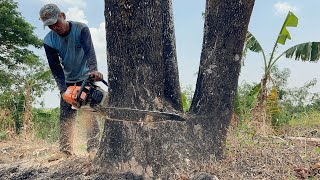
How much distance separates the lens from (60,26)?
4.71m

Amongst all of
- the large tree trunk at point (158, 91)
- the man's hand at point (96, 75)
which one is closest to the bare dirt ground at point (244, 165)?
the large tree trunk at point (158, 91)

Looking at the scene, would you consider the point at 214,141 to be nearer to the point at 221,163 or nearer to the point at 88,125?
the point at 221,163

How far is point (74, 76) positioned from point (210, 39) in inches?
71.0

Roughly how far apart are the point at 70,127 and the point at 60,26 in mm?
Result: 1397

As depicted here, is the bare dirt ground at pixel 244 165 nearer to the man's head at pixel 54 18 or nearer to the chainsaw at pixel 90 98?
the chainsaw at pixel 90 98

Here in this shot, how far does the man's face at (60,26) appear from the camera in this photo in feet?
15.4

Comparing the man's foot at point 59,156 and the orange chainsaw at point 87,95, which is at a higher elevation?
the orange chainsaw at point 87,95

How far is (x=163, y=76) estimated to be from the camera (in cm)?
399

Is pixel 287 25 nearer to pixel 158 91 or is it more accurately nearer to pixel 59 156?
pixel 59 156

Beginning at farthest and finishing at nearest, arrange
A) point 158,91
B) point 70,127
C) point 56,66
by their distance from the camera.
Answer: point 70,127 < point 56,66 < point 158,91

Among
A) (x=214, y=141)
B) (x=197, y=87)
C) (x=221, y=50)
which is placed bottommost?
(x=214, y=141)

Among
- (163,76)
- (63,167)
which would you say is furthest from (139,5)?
(63,167)

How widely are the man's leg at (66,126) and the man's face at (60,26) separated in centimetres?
94

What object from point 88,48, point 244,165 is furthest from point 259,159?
point 88,48
